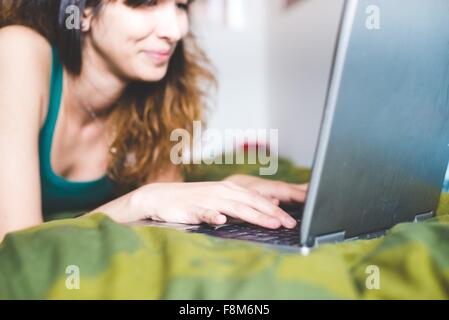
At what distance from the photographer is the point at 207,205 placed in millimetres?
772

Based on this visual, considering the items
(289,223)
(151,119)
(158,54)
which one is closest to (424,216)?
(289,223)

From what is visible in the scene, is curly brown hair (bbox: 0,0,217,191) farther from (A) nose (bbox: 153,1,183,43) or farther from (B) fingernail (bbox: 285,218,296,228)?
(B) fingernail (bbox: 285,218,296,228)

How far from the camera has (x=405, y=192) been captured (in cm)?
69

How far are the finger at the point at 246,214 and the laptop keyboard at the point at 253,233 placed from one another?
1 cm

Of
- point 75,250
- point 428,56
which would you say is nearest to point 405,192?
point 428,56

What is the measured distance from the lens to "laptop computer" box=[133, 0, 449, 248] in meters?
0.51

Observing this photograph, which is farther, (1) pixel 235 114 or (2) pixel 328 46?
(1) pixel 235 114

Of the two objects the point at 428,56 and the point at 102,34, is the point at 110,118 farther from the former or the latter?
the point at 428,56

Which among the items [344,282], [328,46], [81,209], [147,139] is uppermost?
[328,46]

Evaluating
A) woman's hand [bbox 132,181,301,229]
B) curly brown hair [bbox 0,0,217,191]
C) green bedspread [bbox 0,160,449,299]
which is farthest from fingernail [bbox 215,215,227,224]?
curly brown hair [bbox 0,0,217,191]

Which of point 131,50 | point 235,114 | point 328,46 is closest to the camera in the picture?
point 131,50

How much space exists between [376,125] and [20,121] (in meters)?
0.62

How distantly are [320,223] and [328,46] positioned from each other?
1.40 m

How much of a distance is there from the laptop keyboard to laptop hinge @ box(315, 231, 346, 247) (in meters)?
0.02
